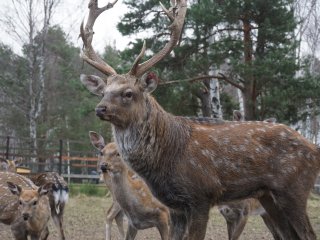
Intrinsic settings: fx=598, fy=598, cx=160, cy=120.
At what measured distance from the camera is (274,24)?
56.1 feet

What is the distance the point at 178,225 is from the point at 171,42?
1.96 meters

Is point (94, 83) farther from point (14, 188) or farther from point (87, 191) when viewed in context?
point (87, 191)

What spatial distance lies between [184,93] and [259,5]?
3.33 metres

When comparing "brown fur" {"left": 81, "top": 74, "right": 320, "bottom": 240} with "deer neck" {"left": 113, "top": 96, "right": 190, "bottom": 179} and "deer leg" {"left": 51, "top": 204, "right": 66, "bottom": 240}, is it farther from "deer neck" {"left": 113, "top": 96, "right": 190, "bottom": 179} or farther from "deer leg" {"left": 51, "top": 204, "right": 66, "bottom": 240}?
"deer leg" {"left": 51, "top": 204, "right": 66, "bottom": 240}

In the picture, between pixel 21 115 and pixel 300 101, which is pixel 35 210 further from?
pixel 21 115

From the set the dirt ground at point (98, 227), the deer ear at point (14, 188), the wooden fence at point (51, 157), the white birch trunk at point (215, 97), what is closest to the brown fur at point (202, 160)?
the deer ear at point (14, 188)

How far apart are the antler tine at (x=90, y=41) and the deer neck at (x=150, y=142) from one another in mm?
702

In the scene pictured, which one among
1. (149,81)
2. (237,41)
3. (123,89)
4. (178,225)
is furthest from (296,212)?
(237,41)

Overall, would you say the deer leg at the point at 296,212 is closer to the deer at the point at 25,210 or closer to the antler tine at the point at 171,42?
the antler tine at the point at 171,42

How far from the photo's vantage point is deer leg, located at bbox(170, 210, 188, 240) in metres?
5.67

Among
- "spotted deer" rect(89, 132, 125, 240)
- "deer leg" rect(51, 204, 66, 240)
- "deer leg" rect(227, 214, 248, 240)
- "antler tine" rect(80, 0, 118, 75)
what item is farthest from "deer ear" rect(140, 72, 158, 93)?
"deer leg" rect(51, 204, 66, 240)

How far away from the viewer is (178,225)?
5.73 m

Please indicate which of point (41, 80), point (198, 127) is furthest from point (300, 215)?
point (41, 80)

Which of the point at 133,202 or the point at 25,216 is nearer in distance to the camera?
the point at 25,216
